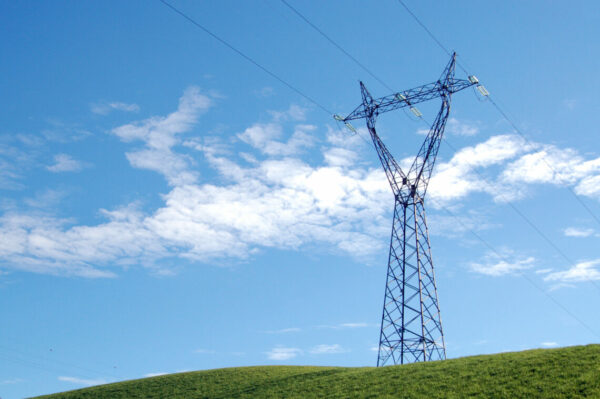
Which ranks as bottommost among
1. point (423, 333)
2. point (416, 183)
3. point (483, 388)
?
point (483, 388)

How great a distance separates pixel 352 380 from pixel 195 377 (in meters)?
18.5

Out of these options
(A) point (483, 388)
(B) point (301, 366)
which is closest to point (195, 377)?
(B) point (301, 366)

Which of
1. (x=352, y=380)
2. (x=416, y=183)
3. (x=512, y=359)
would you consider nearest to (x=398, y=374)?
(x=352, y=380)

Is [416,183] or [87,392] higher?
[416,183]

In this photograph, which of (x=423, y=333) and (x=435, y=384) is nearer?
(x=435, y=384)

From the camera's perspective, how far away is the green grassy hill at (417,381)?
25.1 meters

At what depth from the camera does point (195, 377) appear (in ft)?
158

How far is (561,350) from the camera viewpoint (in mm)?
31328

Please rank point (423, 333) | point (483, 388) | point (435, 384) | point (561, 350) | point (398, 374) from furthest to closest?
point (423, 333) < point (398, 374) < point (561, 350) < point (435, 384) < point (483, 388)

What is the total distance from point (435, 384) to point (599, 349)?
9.11 meters

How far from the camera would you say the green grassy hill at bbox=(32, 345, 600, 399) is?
2508cm

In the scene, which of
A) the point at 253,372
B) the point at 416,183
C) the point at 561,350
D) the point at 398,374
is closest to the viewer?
the point at 561,350

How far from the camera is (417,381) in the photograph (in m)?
30.6

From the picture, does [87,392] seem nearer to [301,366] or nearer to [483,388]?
[301,366]
